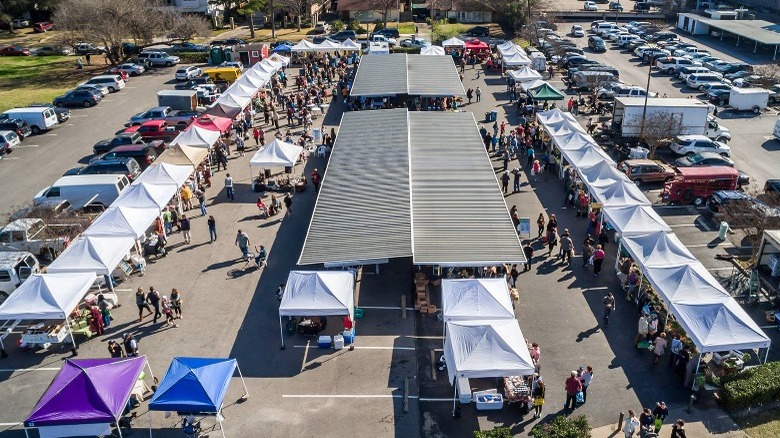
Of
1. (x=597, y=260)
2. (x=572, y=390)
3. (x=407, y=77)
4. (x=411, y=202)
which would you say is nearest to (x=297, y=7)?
(x=407, y=77)

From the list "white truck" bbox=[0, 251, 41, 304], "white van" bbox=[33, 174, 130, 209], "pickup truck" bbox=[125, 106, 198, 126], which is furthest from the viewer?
"pickup truck" bbox=[125, 106, 198, 126]

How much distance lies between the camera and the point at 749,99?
131ft

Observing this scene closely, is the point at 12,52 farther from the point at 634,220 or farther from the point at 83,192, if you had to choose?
the point at 634,220

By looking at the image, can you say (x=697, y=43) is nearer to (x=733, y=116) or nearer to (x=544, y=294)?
(x=733, y=116)

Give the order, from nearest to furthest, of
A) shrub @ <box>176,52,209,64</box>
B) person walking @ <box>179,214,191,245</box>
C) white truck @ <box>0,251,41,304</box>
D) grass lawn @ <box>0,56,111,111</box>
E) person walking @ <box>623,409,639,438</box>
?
person walking @ <box>623,409,639,438</box>, white truck @ <box>0,251,41,304</box>, person walking @ <box>179,214,191,245</box>, grass lawn @ <box>0,56,111,111</box>, shrub @ <box>176,52,209,64</box>

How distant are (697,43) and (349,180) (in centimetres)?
4827

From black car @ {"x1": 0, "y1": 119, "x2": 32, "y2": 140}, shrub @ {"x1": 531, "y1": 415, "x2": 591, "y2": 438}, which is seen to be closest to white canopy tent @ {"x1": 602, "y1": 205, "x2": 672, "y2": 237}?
shrub @ {"x1": 531, "y1": 415, "x2": 591, "y2": 438}

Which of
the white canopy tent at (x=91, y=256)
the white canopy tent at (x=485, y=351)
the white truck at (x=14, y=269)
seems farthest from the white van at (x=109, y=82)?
the white canopy tent at (x=485, y=351)

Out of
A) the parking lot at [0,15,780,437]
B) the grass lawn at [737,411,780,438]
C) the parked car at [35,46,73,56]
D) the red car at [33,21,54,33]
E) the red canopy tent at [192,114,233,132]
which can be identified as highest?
the red car at [33,21,54,33]

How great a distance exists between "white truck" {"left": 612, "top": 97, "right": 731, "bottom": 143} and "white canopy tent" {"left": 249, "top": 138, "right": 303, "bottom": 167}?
59.2 ft

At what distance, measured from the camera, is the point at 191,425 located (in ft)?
52.5

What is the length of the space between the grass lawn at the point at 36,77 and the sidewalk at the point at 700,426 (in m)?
44.8

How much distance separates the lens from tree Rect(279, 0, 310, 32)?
6706 centimetres

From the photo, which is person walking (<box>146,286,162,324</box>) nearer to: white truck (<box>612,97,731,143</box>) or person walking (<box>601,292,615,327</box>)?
person walking (<box>601,292,615,327</box>)
